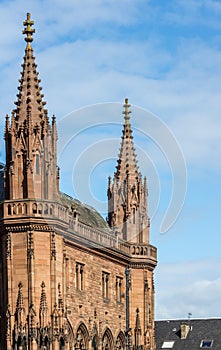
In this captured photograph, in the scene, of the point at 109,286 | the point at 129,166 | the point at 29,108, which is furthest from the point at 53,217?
the point at 129,166

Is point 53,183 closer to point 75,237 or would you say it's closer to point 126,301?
point 75,237

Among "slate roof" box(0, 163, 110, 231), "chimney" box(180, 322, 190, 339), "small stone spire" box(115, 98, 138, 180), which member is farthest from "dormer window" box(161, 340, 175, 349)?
"small stone spire" box(115, 98, 138, 180)

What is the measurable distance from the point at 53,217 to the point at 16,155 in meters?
5.56

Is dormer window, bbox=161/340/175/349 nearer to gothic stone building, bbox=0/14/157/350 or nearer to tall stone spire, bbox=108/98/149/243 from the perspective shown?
tall stone spire, bbox=108/98/149/243

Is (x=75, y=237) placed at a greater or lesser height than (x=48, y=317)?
greater

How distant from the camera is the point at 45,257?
86.2 meters

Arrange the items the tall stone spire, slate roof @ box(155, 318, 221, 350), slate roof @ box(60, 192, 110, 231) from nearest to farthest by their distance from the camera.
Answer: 1. slate roof @ box(60, 192, 110, 231)
2. the tall stone spire
3. slate roof @ box(155, 318, 221, 350)

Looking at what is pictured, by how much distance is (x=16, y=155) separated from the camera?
87875mm

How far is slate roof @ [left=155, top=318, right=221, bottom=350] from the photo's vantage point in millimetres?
146625

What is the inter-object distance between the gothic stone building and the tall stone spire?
5.60 m

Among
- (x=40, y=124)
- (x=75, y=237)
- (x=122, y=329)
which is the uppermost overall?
(x=40, y=124)

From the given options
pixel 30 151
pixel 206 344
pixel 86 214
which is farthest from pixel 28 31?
pixel 206 344

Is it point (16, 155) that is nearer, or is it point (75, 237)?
point (16, 155)

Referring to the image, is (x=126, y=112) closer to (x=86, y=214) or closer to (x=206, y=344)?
(x=86, y=214)
